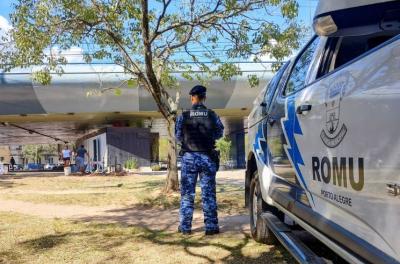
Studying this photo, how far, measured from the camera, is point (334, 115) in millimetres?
3053

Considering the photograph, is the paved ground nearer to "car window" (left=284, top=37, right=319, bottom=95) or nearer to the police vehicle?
"car window" (left=284, top=37, right=319, bottom=95)

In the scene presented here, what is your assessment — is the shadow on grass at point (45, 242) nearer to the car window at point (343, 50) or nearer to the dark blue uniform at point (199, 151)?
the dark blue uniform at point (199, 151)

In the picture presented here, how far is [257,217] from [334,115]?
11.2 feet

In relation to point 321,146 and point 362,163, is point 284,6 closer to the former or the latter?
point 321,146

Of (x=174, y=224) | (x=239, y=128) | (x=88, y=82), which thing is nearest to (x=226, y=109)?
(x=88, y=82)

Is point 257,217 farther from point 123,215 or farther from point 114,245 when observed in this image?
point 123,215

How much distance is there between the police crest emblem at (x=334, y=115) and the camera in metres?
2.95

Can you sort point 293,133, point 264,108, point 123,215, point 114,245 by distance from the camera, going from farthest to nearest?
1. point 123,215
2. point 114,245
3. point 264,108
4. point 293,133

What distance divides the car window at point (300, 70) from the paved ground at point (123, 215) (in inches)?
117

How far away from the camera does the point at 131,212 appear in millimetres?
10086

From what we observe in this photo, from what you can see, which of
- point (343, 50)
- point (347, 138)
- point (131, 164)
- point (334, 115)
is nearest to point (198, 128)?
point (343, 50)

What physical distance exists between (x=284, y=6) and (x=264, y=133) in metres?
5.65

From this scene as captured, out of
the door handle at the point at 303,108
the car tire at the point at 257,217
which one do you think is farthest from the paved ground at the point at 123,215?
the door handle at the point at 303,108

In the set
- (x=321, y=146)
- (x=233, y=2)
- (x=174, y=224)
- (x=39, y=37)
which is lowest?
(x=174, y=224)
